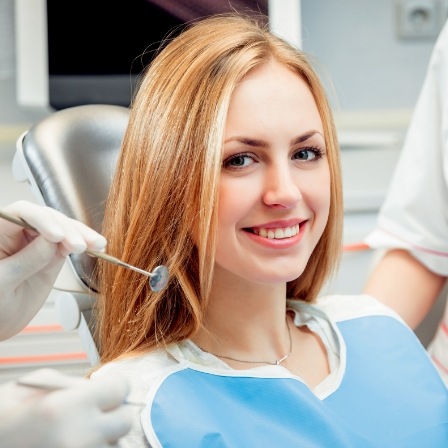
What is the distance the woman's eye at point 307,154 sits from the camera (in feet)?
3.64

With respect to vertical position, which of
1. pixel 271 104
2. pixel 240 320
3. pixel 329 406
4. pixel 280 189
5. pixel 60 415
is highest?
pixel 271 104

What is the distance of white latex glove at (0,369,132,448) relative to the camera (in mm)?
693

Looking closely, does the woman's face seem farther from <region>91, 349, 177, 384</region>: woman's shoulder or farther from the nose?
<region>91, 349, 177, 384</region>: woman's shoulder

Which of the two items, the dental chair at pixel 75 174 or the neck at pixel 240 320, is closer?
the neck at pixel 240 320

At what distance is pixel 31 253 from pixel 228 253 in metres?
0.27

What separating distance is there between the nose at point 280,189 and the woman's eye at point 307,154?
6 cm

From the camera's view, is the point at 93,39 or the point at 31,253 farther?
the point at 93,39

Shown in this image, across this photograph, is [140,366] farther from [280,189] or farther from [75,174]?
[75,174]

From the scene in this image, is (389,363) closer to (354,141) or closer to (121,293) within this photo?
(121,293)

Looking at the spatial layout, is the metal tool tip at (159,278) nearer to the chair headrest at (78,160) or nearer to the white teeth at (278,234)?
the white teeth at (278,234)

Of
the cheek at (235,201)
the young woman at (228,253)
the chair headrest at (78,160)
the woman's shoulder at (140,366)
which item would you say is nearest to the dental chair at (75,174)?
the chair headrest at (78,160)

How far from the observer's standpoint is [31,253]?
93 centimetres

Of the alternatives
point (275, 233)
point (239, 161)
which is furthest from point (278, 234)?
point (239, 161)

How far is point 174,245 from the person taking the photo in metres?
1.08
